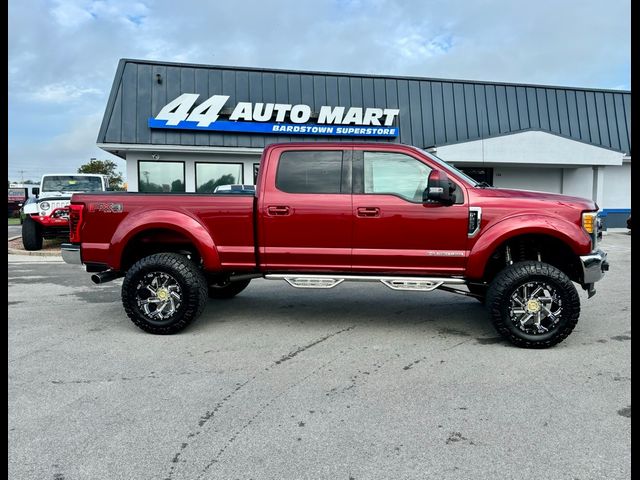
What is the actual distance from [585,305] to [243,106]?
1273 cm

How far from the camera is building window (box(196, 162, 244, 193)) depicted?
16809mm

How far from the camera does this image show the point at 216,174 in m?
16.9

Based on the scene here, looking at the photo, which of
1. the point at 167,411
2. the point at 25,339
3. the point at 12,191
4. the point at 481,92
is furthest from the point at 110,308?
the point at 12,191

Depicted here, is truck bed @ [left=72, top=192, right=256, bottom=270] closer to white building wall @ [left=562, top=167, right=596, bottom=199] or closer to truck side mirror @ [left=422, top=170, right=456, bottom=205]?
truck side mirror @ [left=422, top=170, right=456, bottom=205]

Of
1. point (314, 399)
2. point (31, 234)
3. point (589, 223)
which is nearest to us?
point (314, 399)

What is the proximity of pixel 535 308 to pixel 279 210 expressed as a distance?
107 inches

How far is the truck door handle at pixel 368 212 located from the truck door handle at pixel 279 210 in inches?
29.6

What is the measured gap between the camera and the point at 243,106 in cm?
1642

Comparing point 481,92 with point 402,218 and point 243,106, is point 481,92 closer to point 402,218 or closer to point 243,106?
point 243,106

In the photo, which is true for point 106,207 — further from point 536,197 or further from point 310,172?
point 536,197

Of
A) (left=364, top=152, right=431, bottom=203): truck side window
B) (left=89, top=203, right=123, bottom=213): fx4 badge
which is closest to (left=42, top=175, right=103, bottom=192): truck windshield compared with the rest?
(left=89, top=203, right=123, bottom=213): fx4 badge

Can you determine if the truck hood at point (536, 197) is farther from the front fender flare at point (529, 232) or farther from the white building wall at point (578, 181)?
the white building wall at point (578, 181)

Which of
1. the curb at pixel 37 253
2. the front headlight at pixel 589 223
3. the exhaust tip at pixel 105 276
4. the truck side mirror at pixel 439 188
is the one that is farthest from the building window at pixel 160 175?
the front headlight at pixel 589 223

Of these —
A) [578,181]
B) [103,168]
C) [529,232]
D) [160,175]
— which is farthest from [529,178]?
[103,168]
